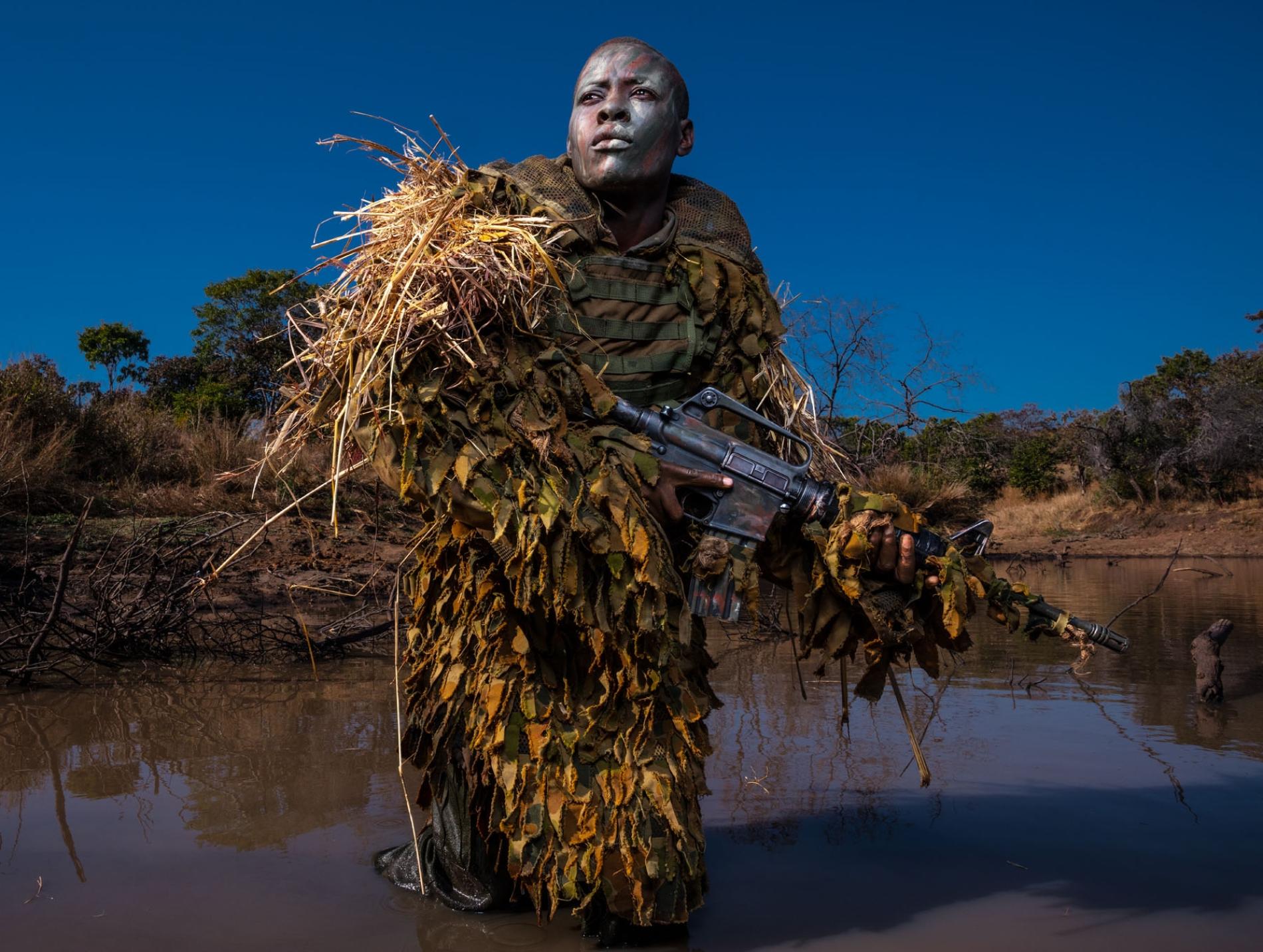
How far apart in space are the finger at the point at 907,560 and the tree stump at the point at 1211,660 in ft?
10.7

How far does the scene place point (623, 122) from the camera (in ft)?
10.2

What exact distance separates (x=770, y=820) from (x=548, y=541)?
173 cm

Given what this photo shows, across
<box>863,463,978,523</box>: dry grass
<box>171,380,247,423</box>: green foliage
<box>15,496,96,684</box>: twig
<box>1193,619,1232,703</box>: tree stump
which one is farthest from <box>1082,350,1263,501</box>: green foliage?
<box>15,496,96,684</box>: twig

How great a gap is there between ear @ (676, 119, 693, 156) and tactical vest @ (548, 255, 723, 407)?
47 cm

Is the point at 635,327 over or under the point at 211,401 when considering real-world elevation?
under

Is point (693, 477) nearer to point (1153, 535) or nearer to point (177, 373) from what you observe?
point (1153, 535)

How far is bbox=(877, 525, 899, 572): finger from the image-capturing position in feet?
9.07

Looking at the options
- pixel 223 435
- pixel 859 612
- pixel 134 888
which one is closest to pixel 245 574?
pixel 223 435

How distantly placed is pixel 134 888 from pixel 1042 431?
25.8 metres

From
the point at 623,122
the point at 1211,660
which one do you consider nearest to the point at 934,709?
the point at 1211,660

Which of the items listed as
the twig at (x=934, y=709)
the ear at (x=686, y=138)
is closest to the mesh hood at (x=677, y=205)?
the ear at (x=686, y=138)

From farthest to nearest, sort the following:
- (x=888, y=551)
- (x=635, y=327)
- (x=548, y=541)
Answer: (x=635, y=327) → (x=888, y=551) → (x=548, y=541)

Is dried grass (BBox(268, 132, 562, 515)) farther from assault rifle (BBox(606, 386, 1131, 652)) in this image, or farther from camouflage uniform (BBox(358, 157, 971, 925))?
assault rifle (BBox(606, 386, 1131, 652))

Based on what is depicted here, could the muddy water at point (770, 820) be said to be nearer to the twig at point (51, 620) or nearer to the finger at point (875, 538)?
the twig at point (51, 620)
